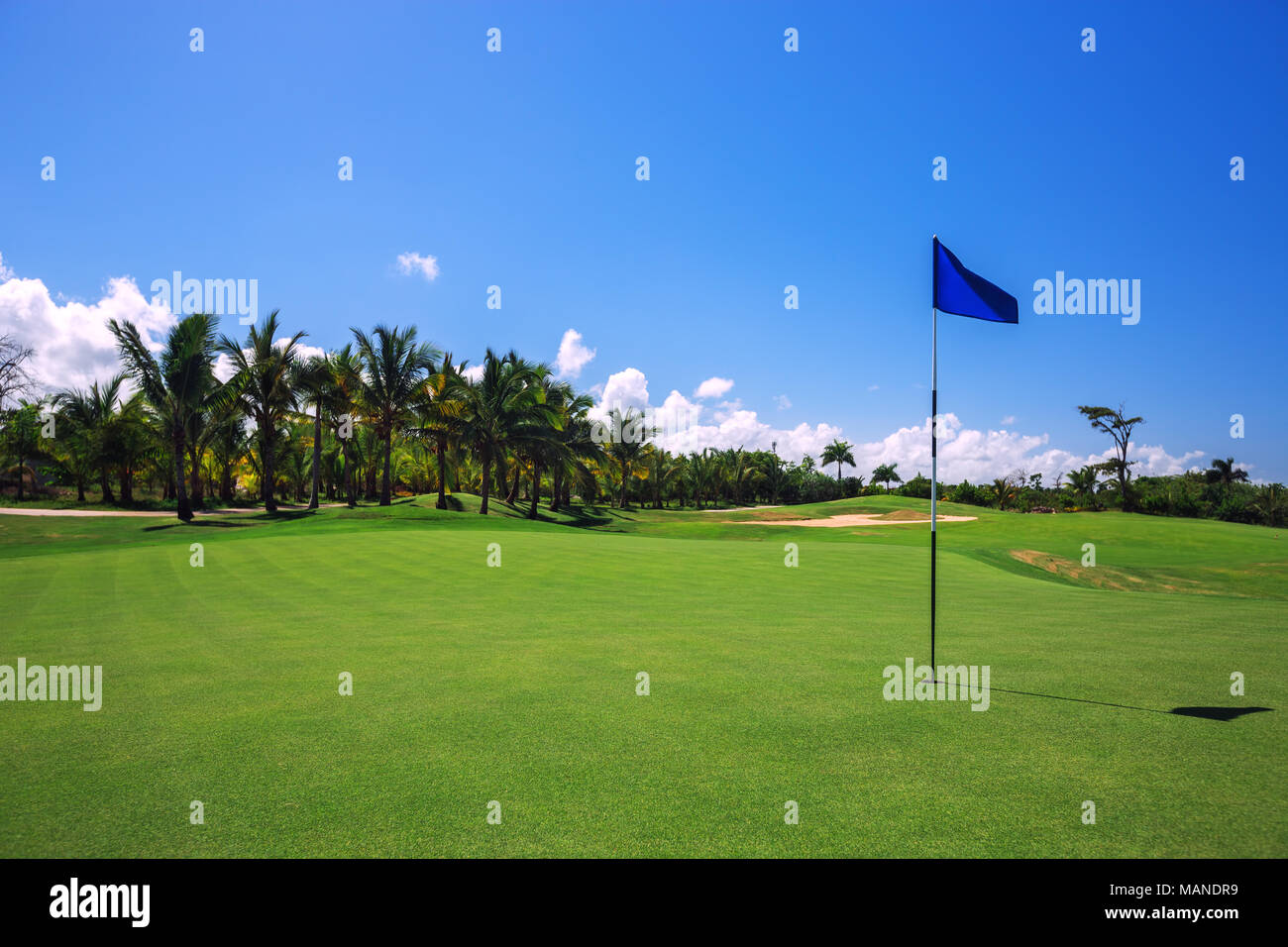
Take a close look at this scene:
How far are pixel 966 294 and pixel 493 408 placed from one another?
3975cm

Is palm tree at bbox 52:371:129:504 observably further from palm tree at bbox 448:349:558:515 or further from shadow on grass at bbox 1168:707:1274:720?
shadow on grass at bbox 1168:707:1274:720

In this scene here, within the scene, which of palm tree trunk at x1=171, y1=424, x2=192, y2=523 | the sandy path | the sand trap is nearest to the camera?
palm tree trunk at x1=171, y1=424, x2=192, y2=523

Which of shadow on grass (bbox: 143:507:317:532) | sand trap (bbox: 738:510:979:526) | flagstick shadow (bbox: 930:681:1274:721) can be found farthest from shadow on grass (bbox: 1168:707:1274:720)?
sand trap (bbox: 738:510:979:526)

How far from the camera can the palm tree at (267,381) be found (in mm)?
41031

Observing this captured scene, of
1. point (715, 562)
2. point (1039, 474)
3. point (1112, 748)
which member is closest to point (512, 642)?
point (1112, 748)

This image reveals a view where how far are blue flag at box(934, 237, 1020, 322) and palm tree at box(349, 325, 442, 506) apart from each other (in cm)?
4207

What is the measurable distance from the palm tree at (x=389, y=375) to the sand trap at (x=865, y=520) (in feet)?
91.1

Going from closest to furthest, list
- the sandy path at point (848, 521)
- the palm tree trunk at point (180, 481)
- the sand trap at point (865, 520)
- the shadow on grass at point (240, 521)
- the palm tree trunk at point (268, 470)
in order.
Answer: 1. the shadow on grass at point (240, 521)
2. the palm tree trunk at point (180, 481)
3. the palm tree trunk at point (268, 470)
4. the sandy path at point (848, 521)
5. the sand trap at point (865, 520)

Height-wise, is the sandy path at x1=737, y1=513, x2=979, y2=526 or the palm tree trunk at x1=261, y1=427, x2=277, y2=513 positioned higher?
the palm tree trunk at x1=261, y1=427, x2=277, y2=513

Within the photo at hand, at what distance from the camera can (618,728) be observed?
594cm

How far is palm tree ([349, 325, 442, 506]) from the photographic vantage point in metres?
44.8

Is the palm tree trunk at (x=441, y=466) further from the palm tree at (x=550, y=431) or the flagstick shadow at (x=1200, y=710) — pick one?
the flagstick shadow at (x=1200, y=710)

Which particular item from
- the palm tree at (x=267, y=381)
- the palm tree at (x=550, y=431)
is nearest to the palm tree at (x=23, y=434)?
the palm tree at (x=267, y=381)

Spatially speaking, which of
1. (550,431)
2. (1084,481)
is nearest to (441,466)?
(550,431)
